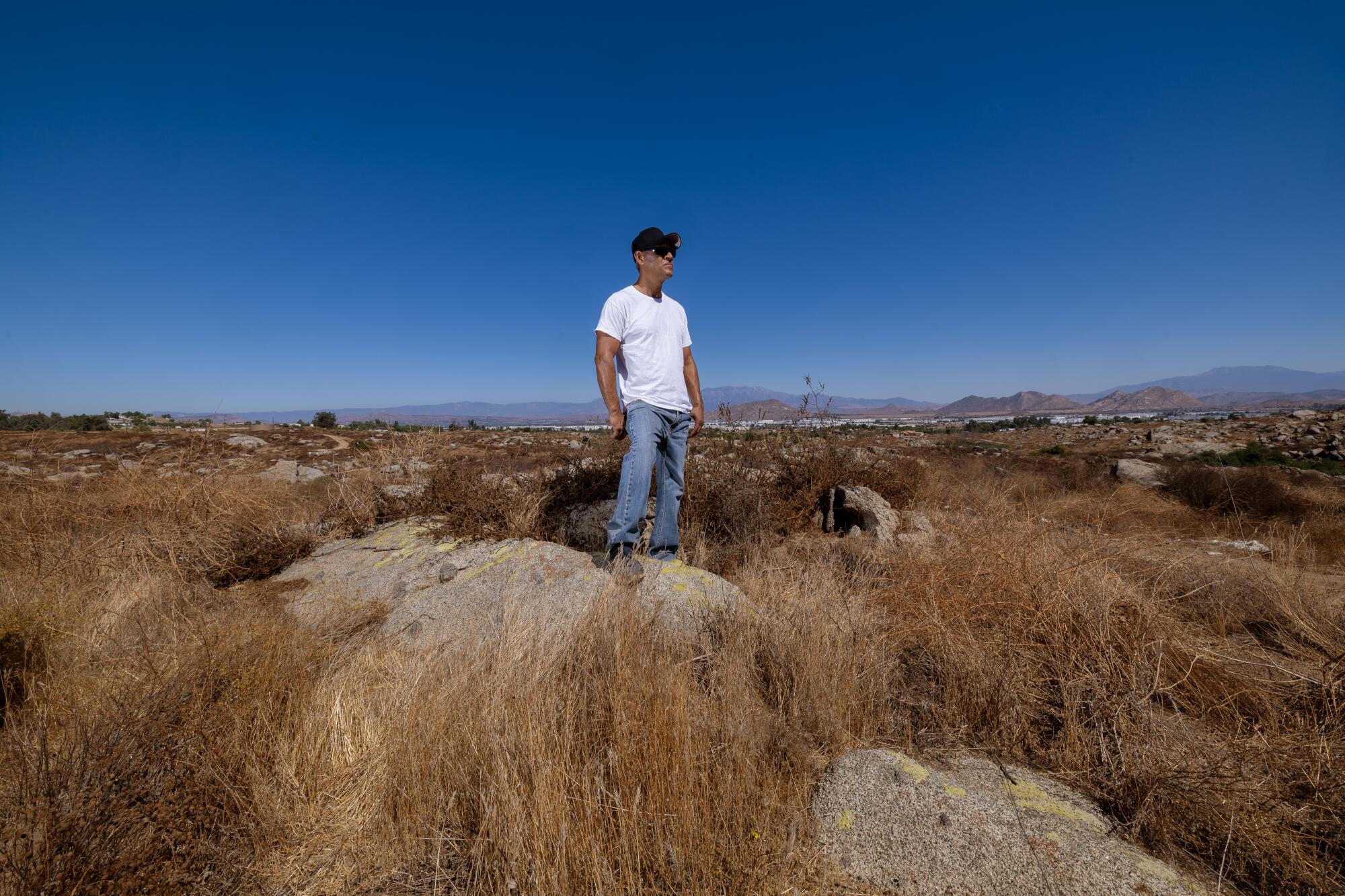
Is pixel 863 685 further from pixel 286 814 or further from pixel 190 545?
pixel 190 545

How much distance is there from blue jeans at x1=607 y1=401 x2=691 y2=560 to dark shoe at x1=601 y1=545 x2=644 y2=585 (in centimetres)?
5

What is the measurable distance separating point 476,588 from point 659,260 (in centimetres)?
260

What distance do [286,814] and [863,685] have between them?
84.2 inches

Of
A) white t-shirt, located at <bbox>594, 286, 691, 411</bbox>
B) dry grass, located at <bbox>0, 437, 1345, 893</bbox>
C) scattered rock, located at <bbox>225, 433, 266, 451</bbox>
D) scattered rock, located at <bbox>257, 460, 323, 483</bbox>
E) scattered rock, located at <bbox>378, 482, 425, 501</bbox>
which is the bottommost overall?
dry grass, located at <bbox>0, 437, 1345, 893</bbox>

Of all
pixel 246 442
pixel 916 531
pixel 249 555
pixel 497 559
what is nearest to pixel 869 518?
pixel 916 531

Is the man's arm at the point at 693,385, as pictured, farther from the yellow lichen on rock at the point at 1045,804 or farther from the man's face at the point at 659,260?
the yellow lichen on rock at the point at 1045,804

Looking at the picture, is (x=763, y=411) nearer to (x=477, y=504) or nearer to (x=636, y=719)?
(x=477, y=504)

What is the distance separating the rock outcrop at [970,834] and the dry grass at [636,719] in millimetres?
104

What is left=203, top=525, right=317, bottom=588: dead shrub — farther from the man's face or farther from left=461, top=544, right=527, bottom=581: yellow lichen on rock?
the man's face

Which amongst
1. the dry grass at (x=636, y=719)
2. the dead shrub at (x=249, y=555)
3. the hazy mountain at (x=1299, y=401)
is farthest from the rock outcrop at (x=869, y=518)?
the hazy mountain at (x=1299, y=401)

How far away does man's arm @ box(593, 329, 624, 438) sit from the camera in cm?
336

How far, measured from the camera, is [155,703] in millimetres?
1665

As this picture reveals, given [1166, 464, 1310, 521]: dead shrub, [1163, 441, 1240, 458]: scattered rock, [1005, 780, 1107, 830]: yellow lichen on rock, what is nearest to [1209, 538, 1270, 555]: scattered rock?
[1166, 464, 1310, 521]: dead shrub

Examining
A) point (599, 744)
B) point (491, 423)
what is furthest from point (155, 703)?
point (491, 423)
